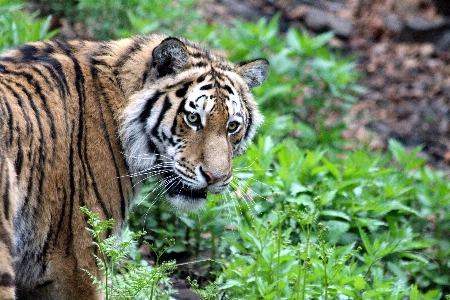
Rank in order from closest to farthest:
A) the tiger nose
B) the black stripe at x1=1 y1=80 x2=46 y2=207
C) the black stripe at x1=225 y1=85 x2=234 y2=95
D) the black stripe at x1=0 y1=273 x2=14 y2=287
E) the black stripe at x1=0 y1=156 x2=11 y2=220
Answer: the black stripe at x1=0 y1=273 x2=14 y2=287 → the black stripe at x1=0 y1=156 x2=11 y2=220 → the black stripe at x1=1 y1=80 x2=46 y2=207 → the tiger nose → the black stripe at x1=225 y1=85 x2=234 y2=95

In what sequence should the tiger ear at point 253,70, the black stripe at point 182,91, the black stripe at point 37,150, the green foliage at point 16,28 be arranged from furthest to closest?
1. the green foliage at point 16,28
2. the tiger ear at point 253,70
3. the black stripe at point 182,91
4. the black stripe at point 37,150

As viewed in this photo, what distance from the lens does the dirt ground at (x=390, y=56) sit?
1042 cm

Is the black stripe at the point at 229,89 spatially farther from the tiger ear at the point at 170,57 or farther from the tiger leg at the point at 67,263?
the tiger leg at the point at 67,263

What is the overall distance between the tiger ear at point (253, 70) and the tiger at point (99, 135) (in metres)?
0.06

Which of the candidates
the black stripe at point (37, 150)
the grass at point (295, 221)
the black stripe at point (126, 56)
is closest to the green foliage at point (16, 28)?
the grass at point (295, 221)

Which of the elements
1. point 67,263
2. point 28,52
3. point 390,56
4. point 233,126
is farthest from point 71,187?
point 390,56

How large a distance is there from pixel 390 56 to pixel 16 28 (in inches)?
331

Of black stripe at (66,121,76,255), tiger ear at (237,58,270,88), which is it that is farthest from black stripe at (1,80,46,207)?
tiger ear at (237,58,270,88)

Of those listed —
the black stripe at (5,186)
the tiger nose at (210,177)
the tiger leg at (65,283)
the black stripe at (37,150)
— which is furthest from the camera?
the tiger nose at (210,177)

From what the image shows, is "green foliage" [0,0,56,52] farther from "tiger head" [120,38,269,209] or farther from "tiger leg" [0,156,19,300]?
"tiger leg" [0,156,19,300]

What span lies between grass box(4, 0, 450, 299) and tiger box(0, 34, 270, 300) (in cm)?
28

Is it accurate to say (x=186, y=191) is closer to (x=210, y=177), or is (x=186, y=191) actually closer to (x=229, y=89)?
(x=210, y=177)

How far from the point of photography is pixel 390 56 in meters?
12.5

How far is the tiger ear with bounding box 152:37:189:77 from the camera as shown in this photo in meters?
3.85
